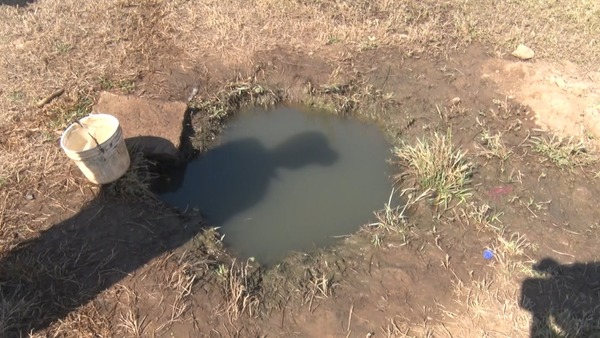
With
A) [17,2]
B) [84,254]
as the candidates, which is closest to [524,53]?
[84,254]

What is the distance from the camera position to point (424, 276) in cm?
309

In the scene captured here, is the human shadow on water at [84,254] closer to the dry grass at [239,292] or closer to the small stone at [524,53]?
the dry grass at [239,292]

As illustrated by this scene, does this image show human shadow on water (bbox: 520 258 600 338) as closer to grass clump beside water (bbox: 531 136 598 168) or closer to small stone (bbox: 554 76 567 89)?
grass clump beside water (bbox: 531 136 598 168)

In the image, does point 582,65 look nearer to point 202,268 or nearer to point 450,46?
point 450,46

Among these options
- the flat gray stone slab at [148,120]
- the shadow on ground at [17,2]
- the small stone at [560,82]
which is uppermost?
the shadow on ground at [17,2]

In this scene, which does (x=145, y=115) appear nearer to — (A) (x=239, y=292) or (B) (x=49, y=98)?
(B) (x=49, y=98)

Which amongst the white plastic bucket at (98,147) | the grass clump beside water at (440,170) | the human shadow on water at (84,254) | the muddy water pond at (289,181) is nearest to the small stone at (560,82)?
the grass clump beside water at (440,170)

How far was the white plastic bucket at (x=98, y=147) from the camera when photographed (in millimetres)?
2988

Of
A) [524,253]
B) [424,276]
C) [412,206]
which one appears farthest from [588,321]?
[412,206]

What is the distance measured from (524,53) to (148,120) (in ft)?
13.6

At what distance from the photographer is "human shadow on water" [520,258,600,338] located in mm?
2746

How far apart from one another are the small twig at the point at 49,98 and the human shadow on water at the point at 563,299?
4545mm

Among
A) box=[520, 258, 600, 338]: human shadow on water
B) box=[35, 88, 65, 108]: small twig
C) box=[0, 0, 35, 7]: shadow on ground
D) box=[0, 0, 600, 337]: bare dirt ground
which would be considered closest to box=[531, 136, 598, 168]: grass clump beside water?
box=[0, 0, 600, 337]: bare dirt ground

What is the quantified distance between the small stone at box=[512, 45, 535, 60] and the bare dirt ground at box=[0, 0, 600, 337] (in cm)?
16
